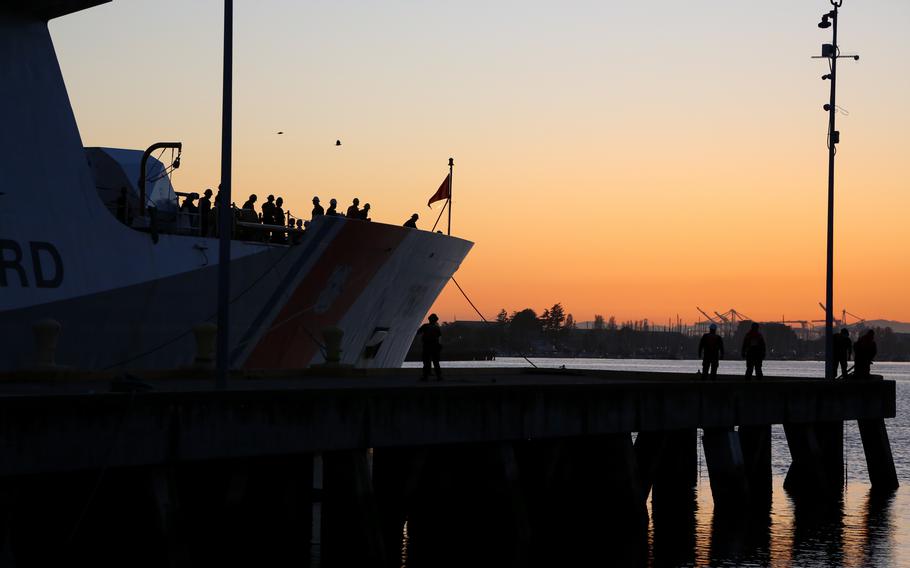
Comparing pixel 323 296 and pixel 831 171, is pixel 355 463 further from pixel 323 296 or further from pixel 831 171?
pixel 831 171

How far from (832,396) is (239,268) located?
47.7 ft

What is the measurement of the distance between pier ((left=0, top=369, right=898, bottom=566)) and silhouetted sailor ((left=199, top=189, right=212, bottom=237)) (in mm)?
5401

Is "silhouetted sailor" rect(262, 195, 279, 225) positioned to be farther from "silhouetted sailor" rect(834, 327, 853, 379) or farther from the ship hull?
"silhouetted sailor" rect(834, 327, 853, 379)

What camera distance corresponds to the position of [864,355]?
1400 inches

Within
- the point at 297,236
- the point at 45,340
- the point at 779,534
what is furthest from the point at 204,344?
the point at 779,534

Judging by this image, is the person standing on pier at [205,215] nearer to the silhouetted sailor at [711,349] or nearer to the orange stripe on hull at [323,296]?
the orange stripe on hull at [323,296]

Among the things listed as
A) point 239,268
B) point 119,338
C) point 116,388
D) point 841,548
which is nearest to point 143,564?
point 116,388

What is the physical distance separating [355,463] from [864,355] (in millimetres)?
19514

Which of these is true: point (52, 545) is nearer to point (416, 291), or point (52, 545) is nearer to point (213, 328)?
point (213, 328)

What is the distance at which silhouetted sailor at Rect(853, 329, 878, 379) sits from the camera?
3528 centimetres

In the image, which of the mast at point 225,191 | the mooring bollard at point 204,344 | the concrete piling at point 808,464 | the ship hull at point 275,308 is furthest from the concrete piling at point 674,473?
the mast at point 225,191

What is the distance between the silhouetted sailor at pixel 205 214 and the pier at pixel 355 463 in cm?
540

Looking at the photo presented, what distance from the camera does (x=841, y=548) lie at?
2733 cm

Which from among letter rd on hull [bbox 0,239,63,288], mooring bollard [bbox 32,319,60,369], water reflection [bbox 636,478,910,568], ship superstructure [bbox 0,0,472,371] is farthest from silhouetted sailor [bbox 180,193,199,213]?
water reflection [bbox 636,478,910,568]
